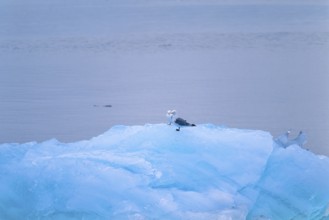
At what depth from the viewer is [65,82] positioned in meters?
8.65

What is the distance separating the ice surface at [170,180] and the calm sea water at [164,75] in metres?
1.85

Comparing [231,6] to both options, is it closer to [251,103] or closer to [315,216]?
[251,103]

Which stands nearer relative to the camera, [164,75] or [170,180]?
[170,180]

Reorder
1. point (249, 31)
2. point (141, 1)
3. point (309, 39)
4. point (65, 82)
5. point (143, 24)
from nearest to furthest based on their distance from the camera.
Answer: point (65, 82)
point (309, 39)
point (249, 31)
point (143, 24)
point (141, 1)

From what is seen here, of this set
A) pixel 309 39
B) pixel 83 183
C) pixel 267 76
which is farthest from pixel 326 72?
pixel 83 183

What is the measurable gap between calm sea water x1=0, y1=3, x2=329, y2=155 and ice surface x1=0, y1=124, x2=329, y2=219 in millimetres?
1854

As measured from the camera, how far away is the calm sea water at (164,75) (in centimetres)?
695

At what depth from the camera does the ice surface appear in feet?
12.7

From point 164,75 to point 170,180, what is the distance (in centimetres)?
506

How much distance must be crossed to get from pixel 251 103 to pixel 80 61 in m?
3.66

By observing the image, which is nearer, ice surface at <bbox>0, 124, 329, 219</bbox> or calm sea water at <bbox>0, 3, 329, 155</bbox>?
ice surface at <bbox>0, 124, 329, 219</bbox>

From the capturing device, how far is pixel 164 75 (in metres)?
9.00

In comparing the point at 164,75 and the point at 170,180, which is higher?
the point at 170,180

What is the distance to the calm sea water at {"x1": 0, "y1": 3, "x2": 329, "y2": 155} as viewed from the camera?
6945 millimetres
